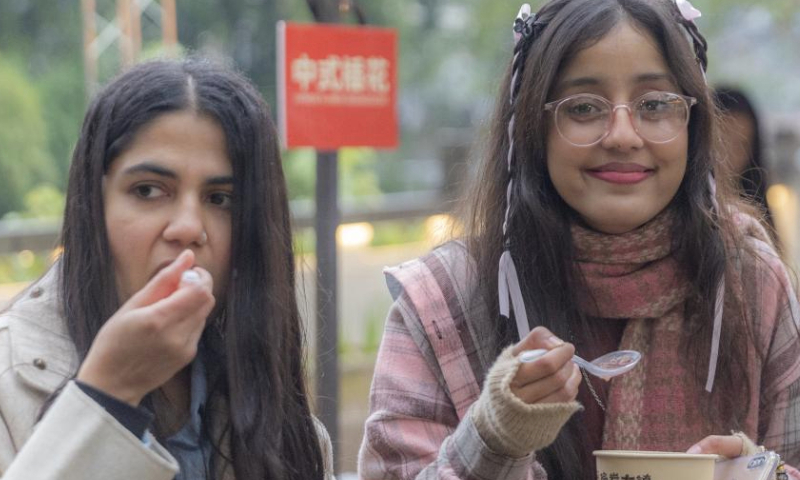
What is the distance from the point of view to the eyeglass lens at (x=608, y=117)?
2.23 meters

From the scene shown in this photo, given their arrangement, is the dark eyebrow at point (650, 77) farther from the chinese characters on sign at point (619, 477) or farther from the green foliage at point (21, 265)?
the green foliage at point (21, 265)

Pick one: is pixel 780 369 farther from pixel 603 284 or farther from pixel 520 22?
pixel 520 22

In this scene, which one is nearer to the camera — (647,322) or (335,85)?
(647,322)

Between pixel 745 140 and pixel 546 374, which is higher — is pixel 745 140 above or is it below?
above

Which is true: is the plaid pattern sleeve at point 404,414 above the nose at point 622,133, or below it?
below

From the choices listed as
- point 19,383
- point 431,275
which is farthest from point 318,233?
point 19,383

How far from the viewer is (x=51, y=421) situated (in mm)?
1544

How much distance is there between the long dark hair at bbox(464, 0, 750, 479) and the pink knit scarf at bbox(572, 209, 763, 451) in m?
0.03

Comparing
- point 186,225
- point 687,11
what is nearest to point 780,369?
point 687,11

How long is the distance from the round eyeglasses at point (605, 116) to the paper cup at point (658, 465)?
0.61 metres

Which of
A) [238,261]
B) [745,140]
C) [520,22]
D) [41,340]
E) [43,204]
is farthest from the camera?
[43,204]

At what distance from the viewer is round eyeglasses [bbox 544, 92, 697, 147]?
223cm

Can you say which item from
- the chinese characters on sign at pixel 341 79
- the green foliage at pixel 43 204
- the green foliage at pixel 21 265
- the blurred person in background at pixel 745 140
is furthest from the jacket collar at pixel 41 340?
the green foliage at pixel 43 204

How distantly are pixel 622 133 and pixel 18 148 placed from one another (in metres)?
13.5
